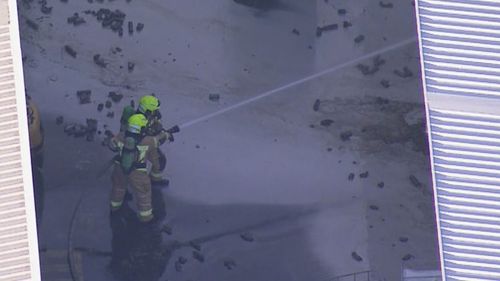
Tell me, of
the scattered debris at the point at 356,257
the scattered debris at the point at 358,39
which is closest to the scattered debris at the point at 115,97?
the scattered debris at the point at 358,39

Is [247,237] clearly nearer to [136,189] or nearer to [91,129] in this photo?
[136,189]

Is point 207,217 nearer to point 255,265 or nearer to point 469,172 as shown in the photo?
point 255,265

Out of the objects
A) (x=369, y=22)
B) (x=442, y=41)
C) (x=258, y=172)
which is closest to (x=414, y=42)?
(x=369, y=22)

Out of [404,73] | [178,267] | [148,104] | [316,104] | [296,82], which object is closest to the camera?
[148,104]

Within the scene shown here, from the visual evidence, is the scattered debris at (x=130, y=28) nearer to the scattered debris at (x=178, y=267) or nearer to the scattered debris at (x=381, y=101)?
the scattered debris at (x=381, y=101)

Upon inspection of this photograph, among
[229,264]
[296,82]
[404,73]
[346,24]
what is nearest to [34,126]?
[229,264]

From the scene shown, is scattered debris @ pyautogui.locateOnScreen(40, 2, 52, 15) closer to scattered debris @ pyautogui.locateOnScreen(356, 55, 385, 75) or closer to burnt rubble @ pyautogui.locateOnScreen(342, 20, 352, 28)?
burnt rubble @ pyautogui.locateOnScreen(342, 20, 352, 28)
